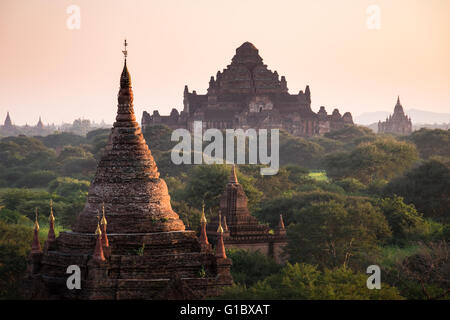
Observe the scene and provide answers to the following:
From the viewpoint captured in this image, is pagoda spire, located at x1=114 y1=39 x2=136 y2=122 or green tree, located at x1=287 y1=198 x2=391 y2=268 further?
green tree, located at x1=287 y1=198 x2=391 y2=268

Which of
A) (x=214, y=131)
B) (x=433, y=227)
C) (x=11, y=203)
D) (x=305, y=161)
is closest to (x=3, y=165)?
(x=214, y=131)

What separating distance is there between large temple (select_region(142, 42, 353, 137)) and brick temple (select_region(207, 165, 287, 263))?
107 metres

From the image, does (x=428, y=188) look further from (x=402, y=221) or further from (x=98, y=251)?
(x=98, y=251)

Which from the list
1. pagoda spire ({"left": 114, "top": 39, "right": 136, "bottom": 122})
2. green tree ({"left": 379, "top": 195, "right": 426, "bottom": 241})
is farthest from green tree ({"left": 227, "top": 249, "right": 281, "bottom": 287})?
green tree ({"left": 379, "top": 195, "right": 426, "bottom": 241})

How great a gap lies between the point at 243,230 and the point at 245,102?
112332mm

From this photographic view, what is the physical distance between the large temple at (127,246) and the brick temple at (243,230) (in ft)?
48.9

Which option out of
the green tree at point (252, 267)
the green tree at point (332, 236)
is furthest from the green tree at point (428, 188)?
the green tree at point (252, 267)

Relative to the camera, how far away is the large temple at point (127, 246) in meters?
37.0

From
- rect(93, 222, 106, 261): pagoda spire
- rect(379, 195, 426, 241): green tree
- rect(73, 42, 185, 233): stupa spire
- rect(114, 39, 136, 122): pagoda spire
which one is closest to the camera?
rect(93, 222, 106, 261): pagoda spire

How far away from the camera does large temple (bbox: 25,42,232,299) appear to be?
3697cm

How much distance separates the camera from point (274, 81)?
173m

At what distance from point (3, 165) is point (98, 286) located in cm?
11186

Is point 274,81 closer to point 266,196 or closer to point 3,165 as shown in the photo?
point 3,165

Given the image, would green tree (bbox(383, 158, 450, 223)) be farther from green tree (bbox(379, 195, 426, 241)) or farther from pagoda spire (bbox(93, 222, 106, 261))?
pagoda spire (bbox(93, 222, 106, 261))
